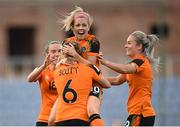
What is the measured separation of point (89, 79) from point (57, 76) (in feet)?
1.37

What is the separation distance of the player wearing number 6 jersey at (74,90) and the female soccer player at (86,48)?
0.08 m

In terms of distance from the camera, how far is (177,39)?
35688mm

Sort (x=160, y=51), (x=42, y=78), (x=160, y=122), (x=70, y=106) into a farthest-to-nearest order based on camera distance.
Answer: (x=160, y=51) < (x=160, y=122) < (x=42, y=78) < (x=70, y=106)

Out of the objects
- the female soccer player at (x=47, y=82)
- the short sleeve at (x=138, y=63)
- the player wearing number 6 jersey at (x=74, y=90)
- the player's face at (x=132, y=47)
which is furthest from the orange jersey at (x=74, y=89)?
the female soccer player at (x=47, y=82)

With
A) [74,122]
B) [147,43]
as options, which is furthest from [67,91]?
[147,43]

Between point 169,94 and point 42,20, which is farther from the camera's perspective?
point 42,20

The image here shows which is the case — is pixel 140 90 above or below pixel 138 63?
below

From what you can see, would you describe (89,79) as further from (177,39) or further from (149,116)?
(177,39)

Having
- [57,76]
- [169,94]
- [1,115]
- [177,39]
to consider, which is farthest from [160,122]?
[177,39]

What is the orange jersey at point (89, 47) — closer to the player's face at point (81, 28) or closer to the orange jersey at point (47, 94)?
the player's face at point (81, 28)

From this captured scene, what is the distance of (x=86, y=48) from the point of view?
406 inches

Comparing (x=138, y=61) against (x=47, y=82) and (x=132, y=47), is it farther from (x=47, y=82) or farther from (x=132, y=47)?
(x=47, y=82)

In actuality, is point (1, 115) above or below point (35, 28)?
below

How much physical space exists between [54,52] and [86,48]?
143 centimetres
